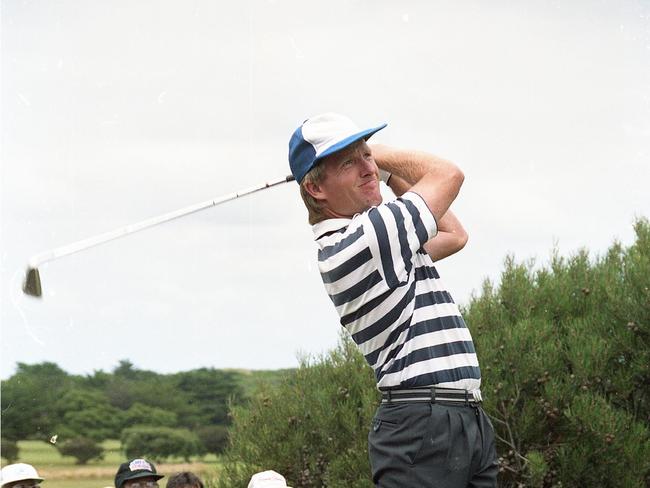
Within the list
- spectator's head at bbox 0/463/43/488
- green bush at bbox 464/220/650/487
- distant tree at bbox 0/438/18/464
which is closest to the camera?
spectator's head at bbox 0/463/43/488

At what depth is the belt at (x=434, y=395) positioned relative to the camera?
3.22 metres

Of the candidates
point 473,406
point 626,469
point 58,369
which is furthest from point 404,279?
point 58,369

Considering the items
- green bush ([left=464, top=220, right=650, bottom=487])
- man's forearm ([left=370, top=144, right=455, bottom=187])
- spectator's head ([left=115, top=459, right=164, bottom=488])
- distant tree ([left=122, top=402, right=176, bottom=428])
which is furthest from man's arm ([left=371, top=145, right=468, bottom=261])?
distant tree ([left=122, top=402, right=176, bottom=428])

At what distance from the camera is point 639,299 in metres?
7.72

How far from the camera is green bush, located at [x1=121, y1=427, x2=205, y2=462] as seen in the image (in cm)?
2053

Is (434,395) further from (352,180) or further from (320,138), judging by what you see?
(320,138)

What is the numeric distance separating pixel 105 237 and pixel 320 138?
5.08 feet

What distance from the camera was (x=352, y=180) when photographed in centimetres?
341

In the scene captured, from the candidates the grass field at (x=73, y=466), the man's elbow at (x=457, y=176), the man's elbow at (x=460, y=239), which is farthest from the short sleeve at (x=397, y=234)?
the grass field at (x=73, y=466)

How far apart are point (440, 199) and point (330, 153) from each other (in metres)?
0.34

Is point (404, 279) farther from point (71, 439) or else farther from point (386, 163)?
point (71, 439)

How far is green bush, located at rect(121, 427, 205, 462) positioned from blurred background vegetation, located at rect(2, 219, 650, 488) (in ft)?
37.9

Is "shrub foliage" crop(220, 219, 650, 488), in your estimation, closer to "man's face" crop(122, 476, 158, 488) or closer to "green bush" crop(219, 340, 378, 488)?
"green bush" crop(219, 340, 378, 488)

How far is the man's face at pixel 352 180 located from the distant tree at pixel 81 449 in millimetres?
18431
